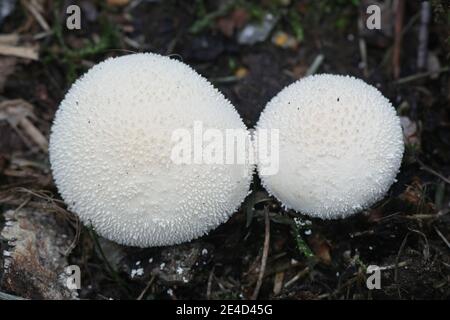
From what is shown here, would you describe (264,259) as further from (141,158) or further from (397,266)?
(141,158)

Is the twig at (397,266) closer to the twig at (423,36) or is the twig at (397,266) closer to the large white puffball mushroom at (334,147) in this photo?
the large white puffball mushroom at (334,147)

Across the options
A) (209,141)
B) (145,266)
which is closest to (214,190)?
(209,141)

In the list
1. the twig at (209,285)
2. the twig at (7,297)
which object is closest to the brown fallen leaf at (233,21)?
the twig at (209,285)

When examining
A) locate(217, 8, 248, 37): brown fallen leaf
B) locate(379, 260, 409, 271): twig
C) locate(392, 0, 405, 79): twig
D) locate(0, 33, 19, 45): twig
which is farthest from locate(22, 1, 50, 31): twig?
locate(379, 260, 409, 271): twig

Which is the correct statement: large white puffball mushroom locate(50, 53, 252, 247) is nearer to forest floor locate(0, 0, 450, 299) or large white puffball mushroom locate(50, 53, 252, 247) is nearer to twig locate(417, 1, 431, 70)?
forest floor locate(0, 0, 450, 299)

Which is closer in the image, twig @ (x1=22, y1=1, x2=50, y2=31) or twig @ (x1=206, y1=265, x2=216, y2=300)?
twig @ (x1=206, y1=265, x2=216, y2=300)

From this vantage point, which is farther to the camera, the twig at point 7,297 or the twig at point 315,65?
the twig at point 315,65
